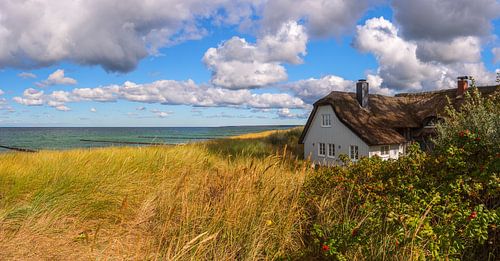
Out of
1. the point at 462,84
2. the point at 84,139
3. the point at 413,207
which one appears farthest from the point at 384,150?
the point at 84,139

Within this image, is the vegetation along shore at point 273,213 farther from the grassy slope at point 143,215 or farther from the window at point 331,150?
the window at point 331,150

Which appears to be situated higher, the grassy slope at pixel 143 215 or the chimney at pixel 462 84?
the chimney at pixel 462 84

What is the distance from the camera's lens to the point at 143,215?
4.38 m

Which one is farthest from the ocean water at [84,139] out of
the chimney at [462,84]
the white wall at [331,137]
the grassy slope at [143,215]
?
the chimney at [462,84]

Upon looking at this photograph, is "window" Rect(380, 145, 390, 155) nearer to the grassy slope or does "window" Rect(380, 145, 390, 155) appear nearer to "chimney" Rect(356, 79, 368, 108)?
"chimney" Rect(356, 79, 368, 108)

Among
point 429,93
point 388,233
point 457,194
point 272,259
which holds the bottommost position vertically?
point 272,259

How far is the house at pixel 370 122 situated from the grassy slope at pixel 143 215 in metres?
17.2

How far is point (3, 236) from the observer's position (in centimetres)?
338

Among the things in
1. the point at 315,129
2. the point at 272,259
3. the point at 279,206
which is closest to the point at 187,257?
the point at 272,259

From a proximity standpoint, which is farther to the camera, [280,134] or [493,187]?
[280,134]

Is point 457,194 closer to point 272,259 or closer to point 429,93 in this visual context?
point 272,259

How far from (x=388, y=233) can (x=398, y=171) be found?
1755 millimetres

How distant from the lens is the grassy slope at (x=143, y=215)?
131 inches

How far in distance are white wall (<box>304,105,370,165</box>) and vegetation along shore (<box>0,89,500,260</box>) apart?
620 inches
